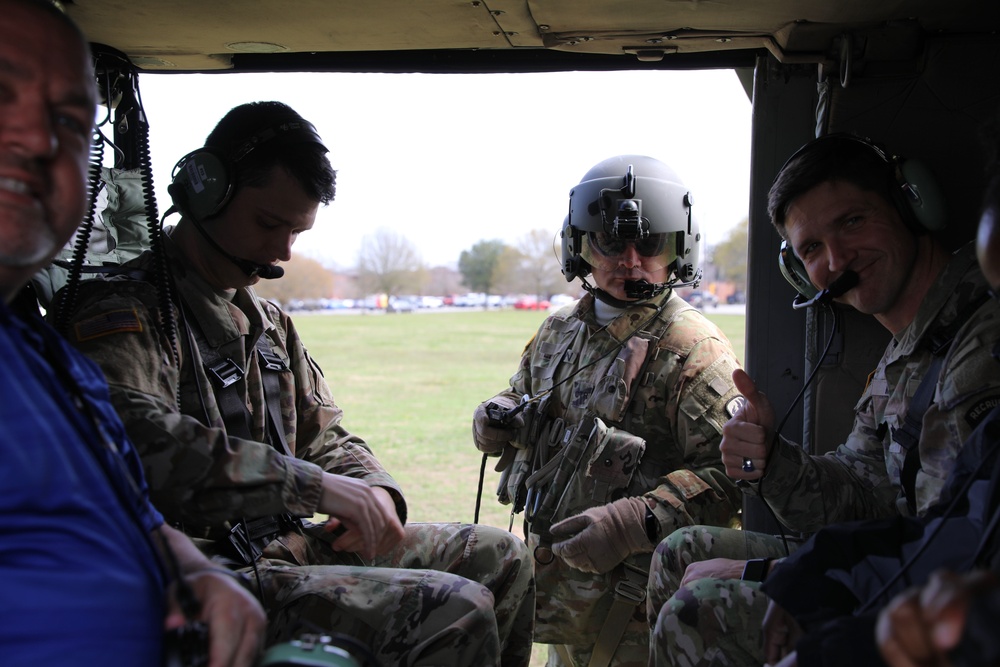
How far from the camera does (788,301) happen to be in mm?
2750

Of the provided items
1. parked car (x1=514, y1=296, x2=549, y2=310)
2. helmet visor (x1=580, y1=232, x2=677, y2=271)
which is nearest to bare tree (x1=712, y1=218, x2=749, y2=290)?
parked car (x1=514, y1=296, x2=549, y2=310)

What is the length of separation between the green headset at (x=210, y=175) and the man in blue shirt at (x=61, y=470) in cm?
70

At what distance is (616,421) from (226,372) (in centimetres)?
131

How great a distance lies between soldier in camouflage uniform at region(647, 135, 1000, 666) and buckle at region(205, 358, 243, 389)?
1237mm

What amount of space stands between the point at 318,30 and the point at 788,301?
68.4 inches

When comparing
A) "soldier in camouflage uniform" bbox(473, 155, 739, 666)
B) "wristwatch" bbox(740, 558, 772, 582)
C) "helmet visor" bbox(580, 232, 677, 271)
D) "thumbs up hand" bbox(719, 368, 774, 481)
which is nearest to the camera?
"wristwatch" bbox(740, 558, 772, 582)

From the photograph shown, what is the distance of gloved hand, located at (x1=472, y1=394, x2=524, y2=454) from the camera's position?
2988 millimetres

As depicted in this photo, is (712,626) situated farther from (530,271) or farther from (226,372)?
(530,271)

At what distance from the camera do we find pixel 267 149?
7.21ft

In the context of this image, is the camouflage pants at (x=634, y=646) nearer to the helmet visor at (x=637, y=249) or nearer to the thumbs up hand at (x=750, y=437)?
the thumbs up hand at (x=750, y=437)

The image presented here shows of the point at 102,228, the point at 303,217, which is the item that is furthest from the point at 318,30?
the point at 102,228

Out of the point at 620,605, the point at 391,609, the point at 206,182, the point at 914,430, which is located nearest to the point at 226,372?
the point at 206,182

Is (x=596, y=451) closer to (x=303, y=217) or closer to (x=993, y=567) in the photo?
(x=303, y=217)

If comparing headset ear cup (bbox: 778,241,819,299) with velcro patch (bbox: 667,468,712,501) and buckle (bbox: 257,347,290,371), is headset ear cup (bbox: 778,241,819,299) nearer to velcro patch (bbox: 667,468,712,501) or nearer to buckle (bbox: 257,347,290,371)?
velcro patch (bbox: 667,468,712,501)
